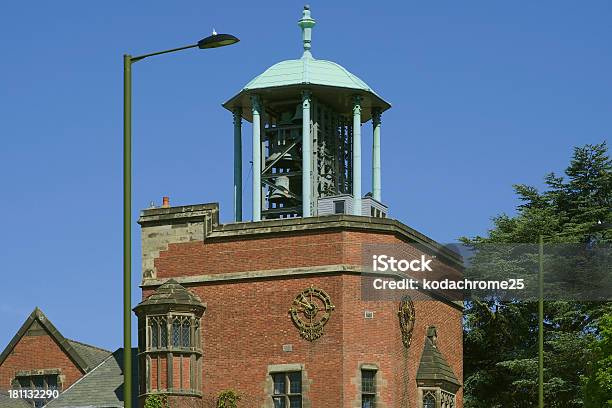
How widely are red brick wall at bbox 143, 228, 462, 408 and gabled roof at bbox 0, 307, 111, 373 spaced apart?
24.5ft

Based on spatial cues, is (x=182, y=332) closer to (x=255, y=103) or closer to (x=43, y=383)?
(x=255, y=103)

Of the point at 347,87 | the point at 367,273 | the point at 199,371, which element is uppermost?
the point at 347,87

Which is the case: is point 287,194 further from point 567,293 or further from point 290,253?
point 567,293

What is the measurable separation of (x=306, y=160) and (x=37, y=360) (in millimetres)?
14220

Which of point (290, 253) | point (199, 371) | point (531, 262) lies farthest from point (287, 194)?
point (531, 262)

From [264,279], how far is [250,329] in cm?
167

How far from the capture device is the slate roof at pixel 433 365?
51.8 m

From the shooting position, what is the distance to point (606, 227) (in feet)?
232

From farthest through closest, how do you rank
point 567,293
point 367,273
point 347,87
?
point 567,293 → point 347,87 → point 367,273

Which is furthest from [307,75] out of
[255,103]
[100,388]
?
[100,388]

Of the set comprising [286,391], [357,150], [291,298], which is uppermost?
[357,150]

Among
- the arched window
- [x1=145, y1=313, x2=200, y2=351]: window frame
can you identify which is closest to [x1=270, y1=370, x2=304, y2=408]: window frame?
[x1=145, y1=313, x2=200, y2=351]: window frame

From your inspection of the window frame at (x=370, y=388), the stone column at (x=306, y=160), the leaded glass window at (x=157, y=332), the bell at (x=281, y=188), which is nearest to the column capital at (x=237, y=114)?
the bell at (x=281, y=188)

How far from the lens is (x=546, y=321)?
6988 cm
